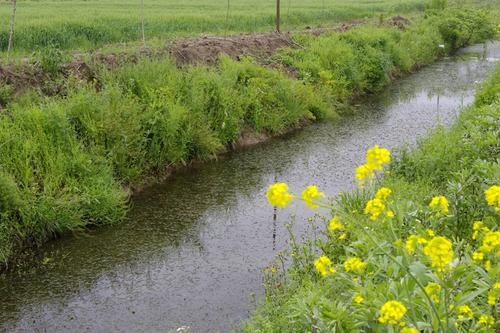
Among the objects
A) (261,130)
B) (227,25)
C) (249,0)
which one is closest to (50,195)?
(261,130)

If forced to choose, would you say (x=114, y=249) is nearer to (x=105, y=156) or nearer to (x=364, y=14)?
(x=105, y=156)

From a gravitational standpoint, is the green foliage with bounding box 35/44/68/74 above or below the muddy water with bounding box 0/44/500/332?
above

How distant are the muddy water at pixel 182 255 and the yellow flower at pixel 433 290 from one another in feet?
8.92

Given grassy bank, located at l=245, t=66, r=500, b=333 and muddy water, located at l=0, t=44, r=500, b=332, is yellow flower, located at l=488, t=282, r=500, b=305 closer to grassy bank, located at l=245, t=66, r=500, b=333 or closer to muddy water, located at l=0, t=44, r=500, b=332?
grassy bank, located at l=245, t=66, r=500, b=333

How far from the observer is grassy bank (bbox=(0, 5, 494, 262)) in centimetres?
712

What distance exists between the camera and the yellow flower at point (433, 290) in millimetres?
2936

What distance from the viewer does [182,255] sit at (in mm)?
6801

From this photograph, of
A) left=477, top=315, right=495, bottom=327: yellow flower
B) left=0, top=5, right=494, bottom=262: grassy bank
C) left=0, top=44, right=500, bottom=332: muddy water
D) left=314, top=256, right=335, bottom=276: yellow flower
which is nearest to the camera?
left=477, top=315, right=495, bottom=327: yellow flower

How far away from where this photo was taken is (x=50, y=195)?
7.11 m

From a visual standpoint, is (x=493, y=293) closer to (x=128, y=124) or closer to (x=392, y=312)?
(x=392, y=312)

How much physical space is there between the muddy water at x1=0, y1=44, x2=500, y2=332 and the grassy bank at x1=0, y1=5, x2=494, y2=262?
35cm

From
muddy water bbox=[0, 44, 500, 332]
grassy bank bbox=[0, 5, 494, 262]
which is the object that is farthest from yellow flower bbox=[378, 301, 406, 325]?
grassy bank bbox=[0, 5, 494, 262]

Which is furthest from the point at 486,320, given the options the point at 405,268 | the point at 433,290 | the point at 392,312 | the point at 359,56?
the point at 359,56

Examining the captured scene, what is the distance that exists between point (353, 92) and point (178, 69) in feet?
19.2
